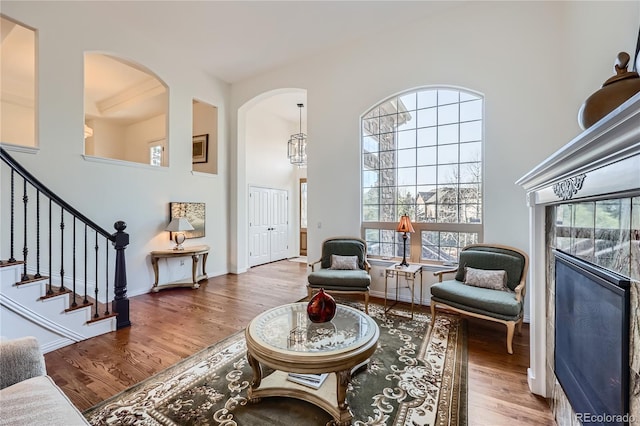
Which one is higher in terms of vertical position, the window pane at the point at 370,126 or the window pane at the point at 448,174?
the window pane at the point at 370,126

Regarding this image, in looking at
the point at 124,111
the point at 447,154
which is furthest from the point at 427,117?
the point at 124,111

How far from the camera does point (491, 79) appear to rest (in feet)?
11.3

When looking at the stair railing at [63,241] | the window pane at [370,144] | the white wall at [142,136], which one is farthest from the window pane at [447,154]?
the white wall at [142,136]

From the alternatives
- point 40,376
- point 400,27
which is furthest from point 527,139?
point 40,376

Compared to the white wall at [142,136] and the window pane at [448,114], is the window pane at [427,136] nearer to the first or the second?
the window pane at [448,114]

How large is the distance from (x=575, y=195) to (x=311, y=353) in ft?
5.32

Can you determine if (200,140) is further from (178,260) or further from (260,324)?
(260,324)

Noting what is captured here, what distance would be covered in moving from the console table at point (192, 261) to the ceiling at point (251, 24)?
130 inches

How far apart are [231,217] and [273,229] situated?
161 centimetres

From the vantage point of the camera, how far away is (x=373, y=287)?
4.26 meters

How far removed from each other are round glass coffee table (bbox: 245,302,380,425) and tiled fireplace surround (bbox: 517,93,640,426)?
3.89 ft

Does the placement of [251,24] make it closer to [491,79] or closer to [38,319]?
[491,79]

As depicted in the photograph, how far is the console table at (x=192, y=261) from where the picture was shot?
4.44 metres

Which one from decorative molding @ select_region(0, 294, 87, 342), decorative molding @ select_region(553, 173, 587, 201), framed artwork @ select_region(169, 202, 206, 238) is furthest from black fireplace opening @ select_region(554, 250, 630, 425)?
framed artwork @ select_region(169, 202, 206, 238)
